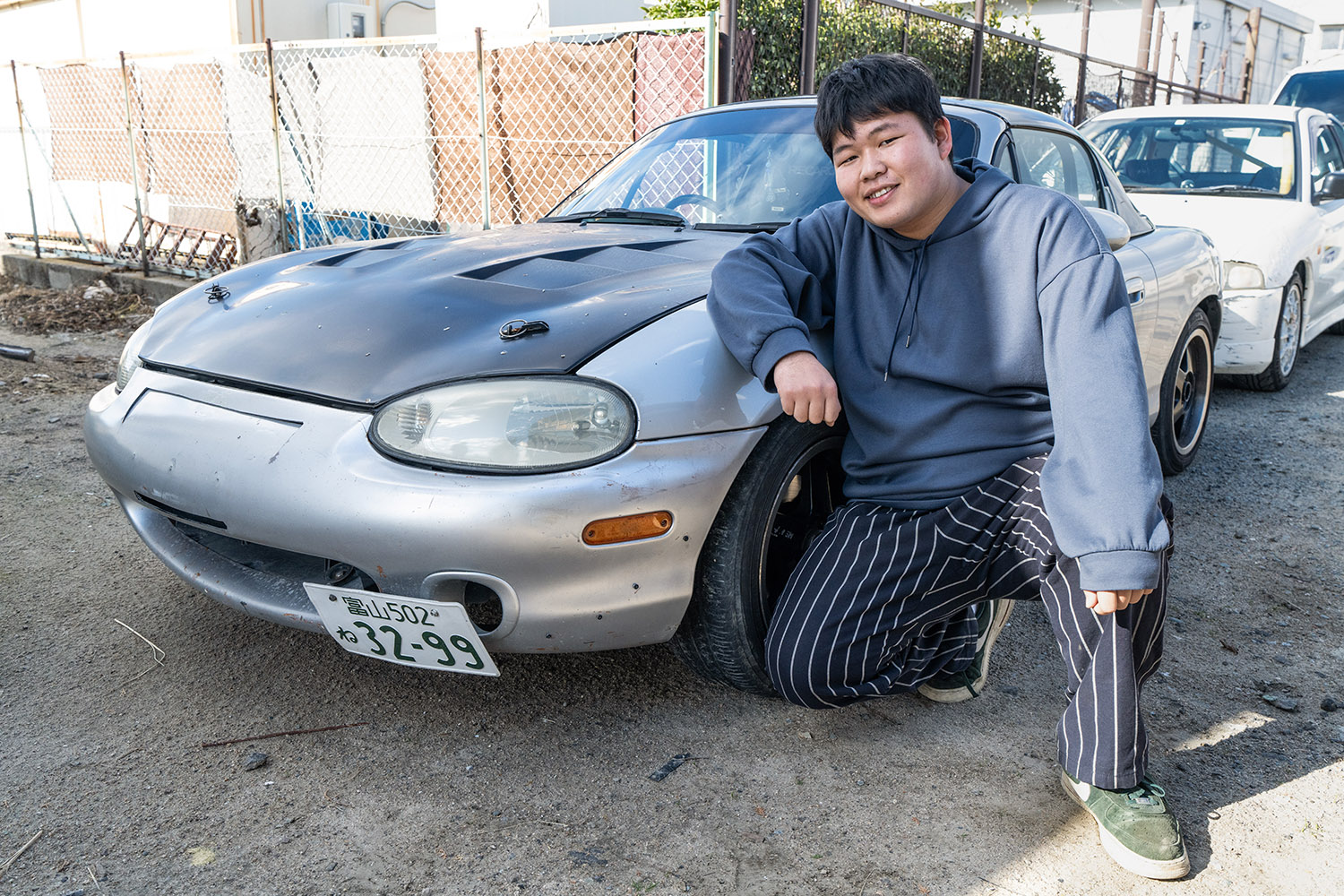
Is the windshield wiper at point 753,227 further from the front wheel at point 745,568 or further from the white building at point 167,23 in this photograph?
the white building at point 167,23

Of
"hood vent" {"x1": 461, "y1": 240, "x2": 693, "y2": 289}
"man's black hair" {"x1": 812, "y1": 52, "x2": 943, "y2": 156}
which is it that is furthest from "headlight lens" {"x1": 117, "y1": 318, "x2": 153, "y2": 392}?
"man's black hair" {"x1": 812, "y1": 52, "x2": 943, "y2": 156}

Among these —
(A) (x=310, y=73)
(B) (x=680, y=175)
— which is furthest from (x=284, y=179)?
(B) (x=680, y=175)

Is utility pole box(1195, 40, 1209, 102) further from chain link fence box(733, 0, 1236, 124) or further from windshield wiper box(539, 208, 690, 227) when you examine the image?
windshield wiper box(539, 208, 690, 227)

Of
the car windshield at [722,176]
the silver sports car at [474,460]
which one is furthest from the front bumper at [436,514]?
the car windshield at [722,176]

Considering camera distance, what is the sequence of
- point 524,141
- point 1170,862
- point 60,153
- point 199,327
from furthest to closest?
point 60,153 → point 524,141 → point 199,327 → point 1170,862

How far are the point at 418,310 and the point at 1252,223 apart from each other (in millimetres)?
4938

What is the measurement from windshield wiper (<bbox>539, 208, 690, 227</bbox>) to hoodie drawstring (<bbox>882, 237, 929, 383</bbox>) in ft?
3.21

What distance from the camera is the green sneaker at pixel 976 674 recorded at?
95.3 inches

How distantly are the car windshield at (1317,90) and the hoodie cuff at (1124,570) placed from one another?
32.4ft

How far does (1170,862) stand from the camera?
1808 millimetres

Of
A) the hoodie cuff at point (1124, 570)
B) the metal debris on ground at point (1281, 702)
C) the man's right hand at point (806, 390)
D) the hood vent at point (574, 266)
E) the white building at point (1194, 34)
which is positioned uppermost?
the white building at point (1194, 34)

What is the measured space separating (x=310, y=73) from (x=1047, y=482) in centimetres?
806

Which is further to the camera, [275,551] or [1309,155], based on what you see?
[1309,155]

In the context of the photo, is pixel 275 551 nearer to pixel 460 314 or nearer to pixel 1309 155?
pixel 460 314
